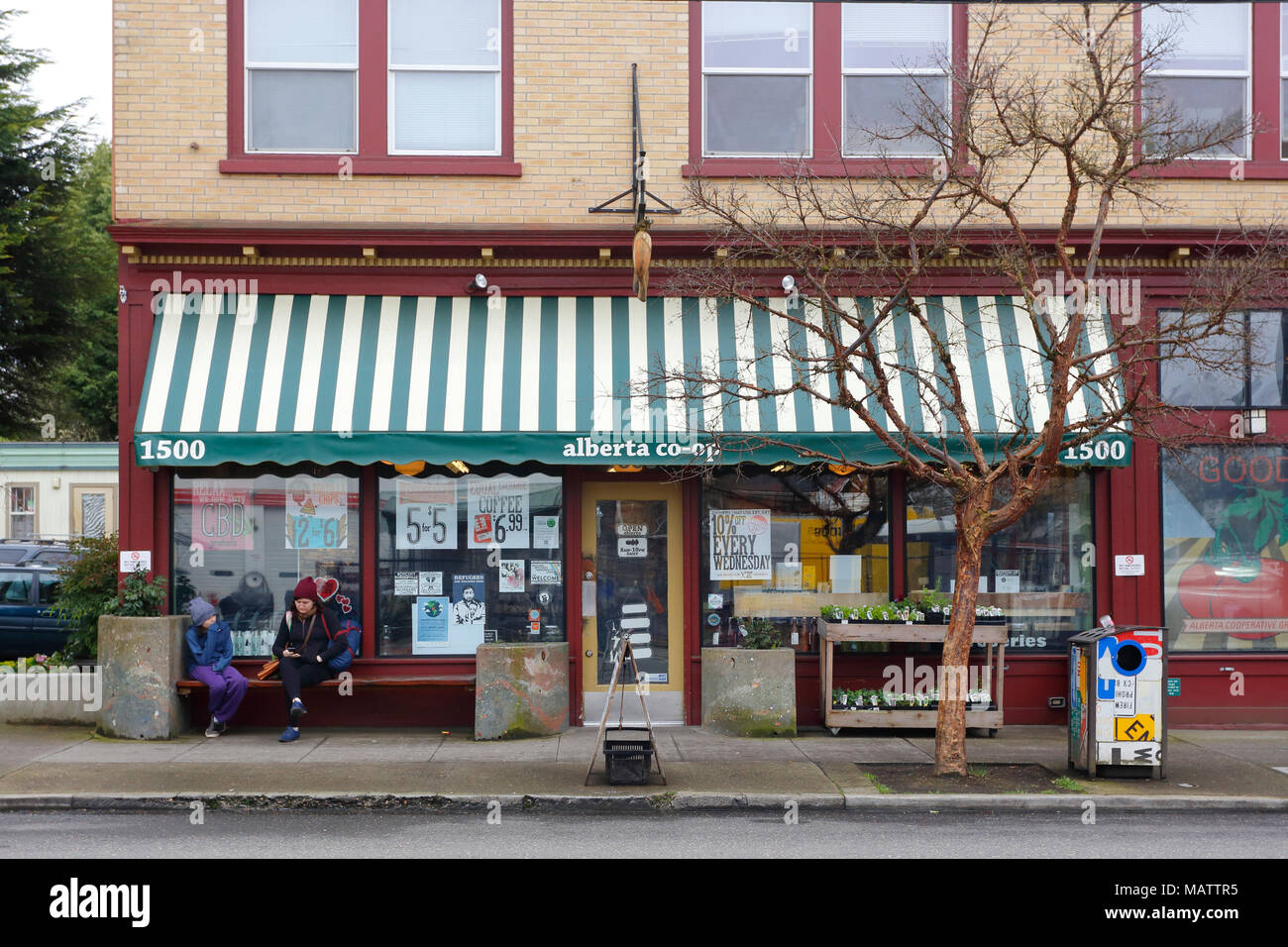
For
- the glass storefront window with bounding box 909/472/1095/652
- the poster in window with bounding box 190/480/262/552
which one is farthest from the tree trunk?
the poster in window with bounding box 190/480/262/552

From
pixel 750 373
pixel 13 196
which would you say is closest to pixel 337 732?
pixel 750 373

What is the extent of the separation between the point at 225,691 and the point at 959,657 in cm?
714

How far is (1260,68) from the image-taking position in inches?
492

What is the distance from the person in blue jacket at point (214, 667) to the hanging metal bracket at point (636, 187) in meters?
5.79

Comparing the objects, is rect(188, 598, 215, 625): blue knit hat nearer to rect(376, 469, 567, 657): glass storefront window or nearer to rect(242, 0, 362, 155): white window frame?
rect(376, 469, 567, 657): glass storefront window

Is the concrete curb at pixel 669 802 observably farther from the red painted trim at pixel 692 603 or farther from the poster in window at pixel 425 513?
the poster in window at pixel 425 513

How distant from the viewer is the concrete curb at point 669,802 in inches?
338

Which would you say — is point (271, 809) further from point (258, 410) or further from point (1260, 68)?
point (1260, 68)

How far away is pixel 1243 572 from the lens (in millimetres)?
12211

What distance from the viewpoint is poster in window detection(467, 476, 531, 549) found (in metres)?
11.9

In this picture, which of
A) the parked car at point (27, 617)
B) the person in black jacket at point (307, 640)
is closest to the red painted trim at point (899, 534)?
the person in black jacket at point (307, 640)

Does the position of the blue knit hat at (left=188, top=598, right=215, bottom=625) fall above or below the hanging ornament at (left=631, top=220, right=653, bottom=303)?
below

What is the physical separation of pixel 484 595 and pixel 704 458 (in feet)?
9.58

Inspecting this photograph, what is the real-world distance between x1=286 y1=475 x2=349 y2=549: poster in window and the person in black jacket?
25.4 inches
